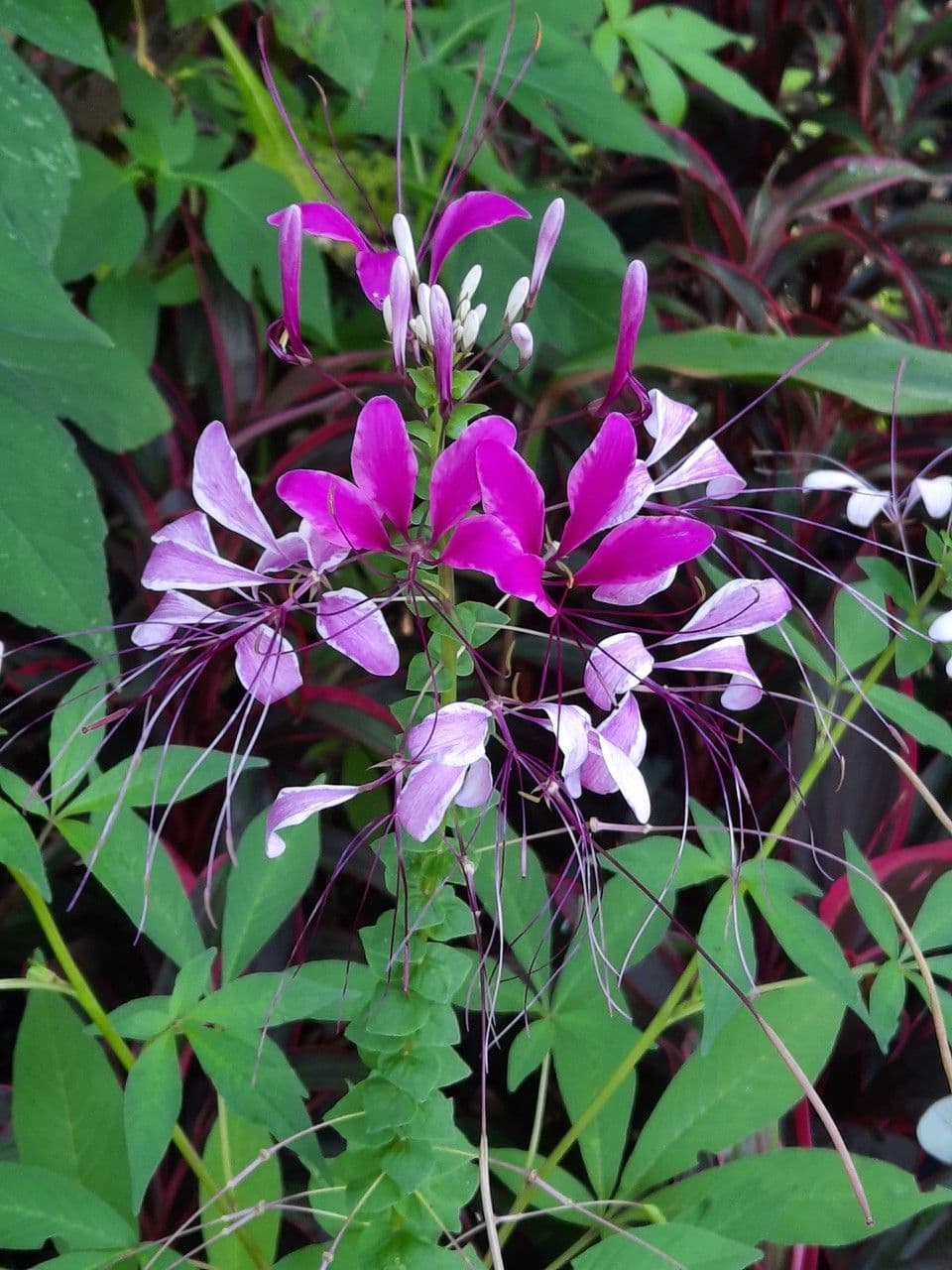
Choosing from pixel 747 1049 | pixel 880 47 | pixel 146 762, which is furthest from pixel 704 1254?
pixel 880 47

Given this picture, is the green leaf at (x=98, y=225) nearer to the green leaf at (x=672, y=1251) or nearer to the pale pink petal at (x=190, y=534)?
the pale pink petal at (x=190, y=534)

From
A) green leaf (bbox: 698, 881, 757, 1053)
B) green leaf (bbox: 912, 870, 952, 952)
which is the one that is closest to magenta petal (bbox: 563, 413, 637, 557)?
green leaf (bbox: 698, 881, 757, 1053)

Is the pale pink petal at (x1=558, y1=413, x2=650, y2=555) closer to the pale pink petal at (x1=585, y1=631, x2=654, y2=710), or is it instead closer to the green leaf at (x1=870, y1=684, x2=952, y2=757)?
the pale pink petal at (x1=585, y1=631, x2=654, y2=710)

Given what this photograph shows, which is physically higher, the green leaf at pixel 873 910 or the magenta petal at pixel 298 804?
the magenta petal at pixel 298 804

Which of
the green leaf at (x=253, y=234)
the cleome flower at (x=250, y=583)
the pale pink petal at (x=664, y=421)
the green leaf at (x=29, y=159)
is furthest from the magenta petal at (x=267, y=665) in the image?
the green leaf at (x=253, y=234)

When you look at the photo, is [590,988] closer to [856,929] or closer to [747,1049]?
[747,1049]

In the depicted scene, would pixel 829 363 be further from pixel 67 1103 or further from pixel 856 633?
pixel 67 1103

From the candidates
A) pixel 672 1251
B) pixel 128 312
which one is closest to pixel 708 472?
pixel 672 1251
